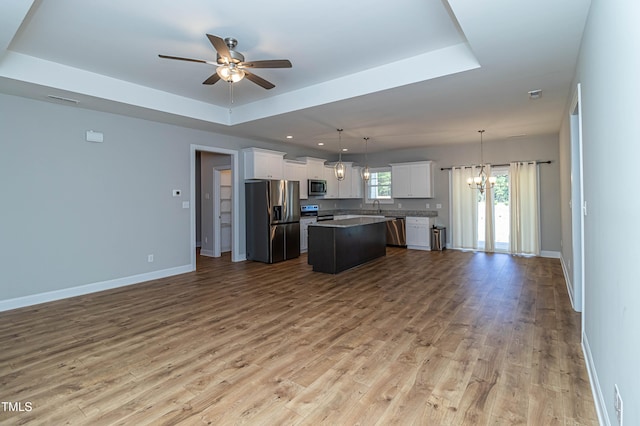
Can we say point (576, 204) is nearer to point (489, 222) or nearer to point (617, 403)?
point (617, 403)

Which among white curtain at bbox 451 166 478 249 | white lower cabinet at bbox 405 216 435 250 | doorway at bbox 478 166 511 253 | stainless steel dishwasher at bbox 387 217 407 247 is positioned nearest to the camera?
doorway at bbox 478 166 511 253

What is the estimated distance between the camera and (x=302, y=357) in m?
2.71

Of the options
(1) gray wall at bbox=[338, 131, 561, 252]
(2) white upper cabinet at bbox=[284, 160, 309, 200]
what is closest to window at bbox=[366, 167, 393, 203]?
(1) gray wall at bbox=[338, 131, 561, 252]

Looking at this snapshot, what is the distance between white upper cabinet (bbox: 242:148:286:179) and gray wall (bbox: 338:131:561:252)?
3.58 meters

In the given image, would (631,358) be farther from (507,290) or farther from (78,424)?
(507,290)

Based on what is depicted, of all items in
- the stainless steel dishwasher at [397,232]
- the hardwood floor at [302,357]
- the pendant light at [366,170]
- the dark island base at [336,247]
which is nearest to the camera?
the hardwood floor at [302,357]

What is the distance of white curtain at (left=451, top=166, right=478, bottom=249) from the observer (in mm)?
7844

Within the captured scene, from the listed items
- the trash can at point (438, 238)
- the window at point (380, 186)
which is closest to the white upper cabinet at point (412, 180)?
the window at point (380, 186)

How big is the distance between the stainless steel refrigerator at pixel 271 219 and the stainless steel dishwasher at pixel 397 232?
2.83 meters

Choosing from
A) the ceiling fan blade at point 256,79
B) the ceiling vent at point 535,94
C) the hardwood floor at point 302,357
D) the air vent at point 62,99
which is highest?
the air vent at point 62,99

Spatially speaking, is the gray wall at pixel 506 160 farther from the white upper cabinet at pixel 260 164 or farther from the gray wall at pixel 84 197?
the gray wall at pixel 84 197

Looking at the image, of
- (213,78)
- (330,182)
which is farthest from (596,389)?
(330,182)

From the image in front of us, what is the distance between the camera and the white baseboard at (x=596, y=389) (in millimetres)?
1795

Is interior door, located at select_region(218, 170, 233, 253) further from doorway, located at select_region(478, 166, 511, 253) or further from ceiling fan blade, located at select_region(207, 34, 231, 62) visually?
doorway, located at select_region(478, 166, 511, 253)
